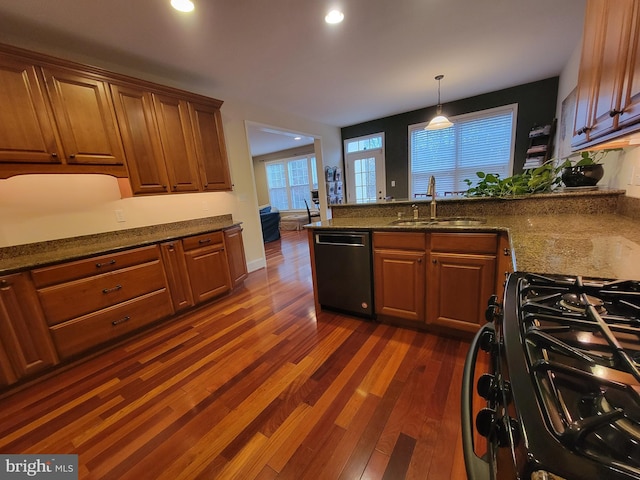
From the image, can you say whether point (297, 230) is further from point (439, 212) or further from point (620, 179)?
point (620, 179)

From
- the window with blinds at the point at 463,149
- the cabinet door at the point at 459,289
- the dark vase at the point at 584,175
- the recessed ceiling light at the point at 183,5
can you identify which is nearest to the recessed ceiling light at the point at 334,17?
the recessed ceiling light at the point at 183,5

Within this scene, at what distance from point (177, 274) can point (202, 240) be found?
0.41 m

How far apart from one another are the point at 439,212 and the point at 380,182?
12.7 ft

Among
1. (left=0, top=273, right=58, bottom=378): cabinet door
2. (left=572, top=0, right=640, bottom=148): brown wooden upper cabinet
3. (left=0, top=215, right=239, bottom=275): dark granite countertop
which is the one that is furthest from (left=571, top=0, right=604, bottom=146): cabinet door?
(left=0, top=273, right=58, bottom=378): cabinet door

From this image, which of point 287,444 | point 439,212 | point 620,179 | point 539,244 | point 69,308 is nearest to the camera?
point 539,244

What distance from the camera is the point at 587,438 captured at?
332 mm

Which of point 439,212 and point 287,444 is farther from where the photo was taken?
point 439,212

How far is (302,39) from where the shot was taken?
235 cm

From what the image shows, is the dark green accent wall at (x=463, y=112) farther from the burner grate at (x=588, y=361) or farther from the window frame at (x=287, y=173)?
the burner grate at (x=588, y=361)

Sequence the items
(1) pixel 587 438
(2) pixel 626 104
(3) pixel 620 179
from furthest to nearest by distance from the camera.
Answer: (3) pixel 620 179 → (2) pixel 626 104 → (1) pixel 587 438

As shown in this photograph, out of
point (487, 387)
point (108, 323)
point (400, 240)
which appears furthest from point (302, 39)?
point (108, 323)

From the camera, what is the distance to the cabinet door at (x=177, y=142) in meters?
2.54

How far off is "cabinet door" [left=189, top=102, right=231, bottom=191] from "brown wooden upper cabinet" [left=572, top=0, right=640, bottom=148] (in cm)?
308

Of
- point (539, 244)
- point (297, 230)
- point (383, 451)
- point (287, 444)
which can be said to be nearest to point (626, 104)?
point (539, 244)
